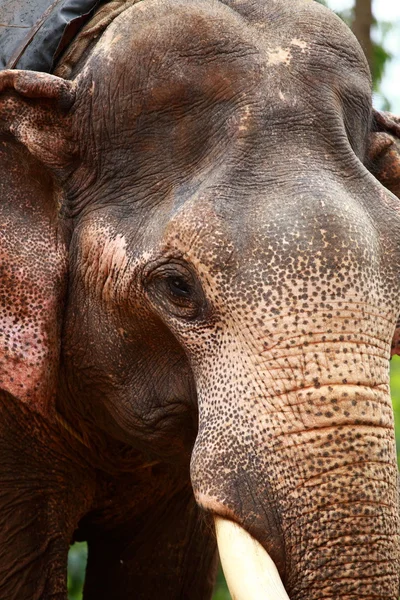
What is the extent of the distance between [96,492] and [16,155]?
1286 mm

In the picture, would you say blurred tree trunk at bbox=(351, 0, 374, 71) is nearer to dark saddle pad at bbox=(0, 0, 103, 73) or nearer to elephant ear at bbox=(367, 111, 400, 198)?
elephant ear at bbox=(367, 111, 400, 198)

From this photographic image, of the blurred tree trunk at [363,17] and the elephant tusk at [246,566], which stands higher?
the elephant tusk at [246,566]

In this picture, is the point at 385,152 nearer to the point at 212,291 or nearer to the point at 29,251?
the point at 212,291

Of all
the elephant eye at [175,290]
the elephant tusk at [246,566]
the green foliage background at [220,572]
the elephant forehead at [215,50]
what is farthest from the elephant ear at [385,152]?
the green foliage background at [220,572]

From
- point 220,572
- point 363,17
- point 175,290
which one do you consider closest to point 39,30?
point 175,290

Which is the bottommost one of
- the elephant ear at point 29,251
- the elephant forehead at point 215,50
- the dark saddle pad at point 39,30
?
the elephant ear at point 29,251

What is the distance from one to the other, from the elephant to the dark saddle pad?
0.05 meters

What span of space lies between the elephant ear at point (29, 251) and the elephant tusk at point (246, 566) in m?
0.86

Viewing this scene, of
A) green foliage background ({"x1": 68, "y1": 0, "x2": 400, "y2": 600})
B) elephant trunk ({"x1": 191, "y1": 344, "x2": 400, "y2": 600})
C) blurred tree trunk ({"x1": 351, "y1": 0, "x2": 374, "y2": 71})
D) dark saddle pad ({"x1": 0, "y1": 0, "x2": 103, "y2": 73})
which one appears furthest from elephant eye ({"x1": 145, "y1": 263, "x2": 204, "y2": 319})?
blurred tree trunk ({"x1": 351, "y1": 0, "x2": 374, "y2": 71})

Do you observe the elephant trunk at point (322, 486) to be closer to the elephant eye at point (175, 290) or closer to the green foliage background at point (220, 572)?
the elephant eye at point (175, 290)

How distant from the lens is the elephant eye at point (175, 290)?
3633 millimetres

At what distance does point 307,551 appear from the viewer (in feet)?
10.8

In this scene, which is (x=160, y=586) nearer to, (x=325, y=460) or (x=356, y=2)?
(x=325, y=460)

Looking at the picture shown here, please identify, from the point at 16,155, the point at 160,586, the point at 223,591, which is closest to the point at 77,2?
the point at 16,155
